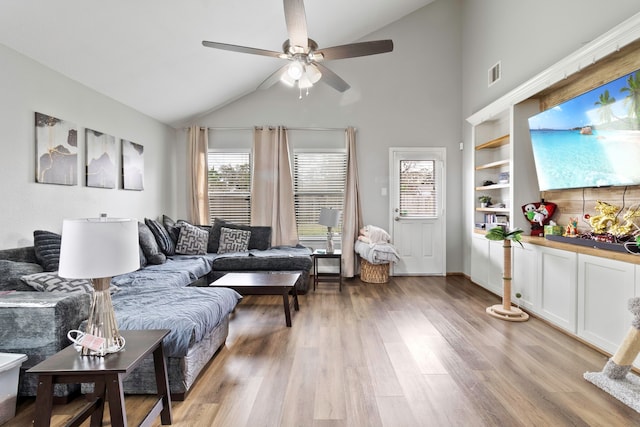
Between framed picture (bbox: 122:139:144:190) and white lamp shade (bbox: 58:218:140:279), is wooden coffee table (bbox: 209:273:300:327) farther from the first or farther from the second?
framed picture (bbox: 122:139:144:190)

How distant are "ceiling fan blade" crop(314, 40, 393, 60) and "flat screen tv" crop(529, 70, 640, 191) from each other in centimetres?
178

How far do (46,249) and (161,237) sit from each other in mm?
1824

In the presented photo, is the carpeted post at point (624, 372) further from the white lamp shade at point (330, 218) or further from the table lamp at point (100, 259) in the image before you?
the white lamp shade at point (330, 218)

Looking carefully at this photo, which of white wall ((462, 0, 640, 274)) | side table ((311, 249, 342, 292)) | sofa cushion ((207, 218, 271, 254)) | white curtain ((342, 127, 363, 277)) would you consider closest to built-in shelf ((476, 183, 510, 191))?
white wall ((462, 0, 640, 274))

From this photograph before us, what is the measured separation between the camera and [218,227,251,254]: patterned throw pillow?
496 cm

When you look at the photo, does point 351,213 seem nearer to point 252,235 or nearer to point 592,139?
point 252,235

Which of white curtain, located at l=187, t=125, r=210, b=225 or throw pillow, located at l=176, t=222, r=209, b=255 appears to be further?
white curtain, located at l=187, t=125, r=210, b=225

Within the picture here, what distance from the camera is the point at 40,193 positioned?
9.65 feet

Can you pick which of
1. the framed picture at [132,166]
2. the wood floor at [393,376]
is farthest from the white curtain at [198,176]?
the wood floor at [393,376]

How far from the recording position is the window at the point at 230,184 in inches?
222

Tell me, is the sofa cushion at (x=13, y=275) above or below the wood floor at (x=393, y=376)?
above

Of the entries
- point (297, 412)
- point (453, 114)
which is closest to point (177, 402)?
point (297, 412)

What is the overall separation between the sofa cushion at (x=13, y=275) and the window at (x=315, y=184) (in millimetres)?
3694

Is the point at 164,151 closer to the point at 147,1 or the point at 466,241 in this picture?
the point at 147,1
